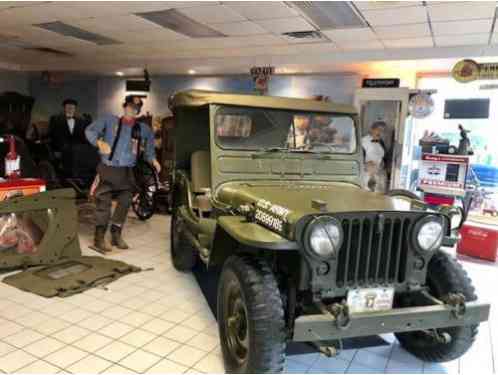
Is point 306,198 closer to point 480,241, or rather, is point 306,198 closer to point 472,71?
point 480,241

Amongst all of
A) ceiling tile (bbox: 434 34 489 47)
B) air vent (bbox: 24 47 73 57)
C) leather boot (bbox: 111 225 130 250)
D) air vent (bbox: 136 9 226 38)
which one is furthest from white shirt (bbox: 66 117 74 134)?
ceiling tile (bbox: 434 34 489 47)

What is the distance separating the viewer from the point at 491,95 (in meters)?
6.93

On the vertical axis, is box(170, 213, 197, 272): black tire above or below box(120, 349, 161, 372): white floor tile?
above

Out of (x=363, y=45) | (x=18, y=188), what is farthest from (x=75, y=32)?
(x=363, y=45)

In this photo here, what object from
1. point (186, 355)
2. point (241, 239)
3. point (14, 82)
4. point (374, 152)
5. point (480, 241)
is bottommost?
point (186, 355)

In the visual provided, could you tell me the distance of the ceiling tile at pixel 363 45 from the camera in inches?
235

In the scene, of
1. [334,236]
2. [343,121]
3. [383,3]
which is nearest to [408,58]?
[383,3]

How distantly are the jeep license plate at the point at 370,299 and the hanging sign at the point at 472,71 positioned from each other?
189 inches

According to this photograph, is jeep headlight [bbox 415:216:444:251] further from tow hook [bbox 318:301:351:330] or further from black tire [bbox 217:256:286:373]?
black tire [bbox 217:256:286:373]

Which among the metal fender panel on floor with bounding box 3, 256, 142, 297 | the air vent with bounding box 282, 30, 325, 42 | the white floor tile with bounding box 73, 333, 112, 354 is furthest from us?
the air vent with bounding box 282, 30, 325, 42

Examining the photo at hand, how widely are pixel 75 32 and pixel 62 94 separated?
513cm

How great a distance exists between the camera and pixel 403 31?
5.26m

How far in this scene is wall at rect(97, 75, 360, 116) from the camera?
786cm

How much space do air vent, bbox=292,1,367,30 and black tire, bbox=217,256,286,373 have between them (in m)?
3.17
